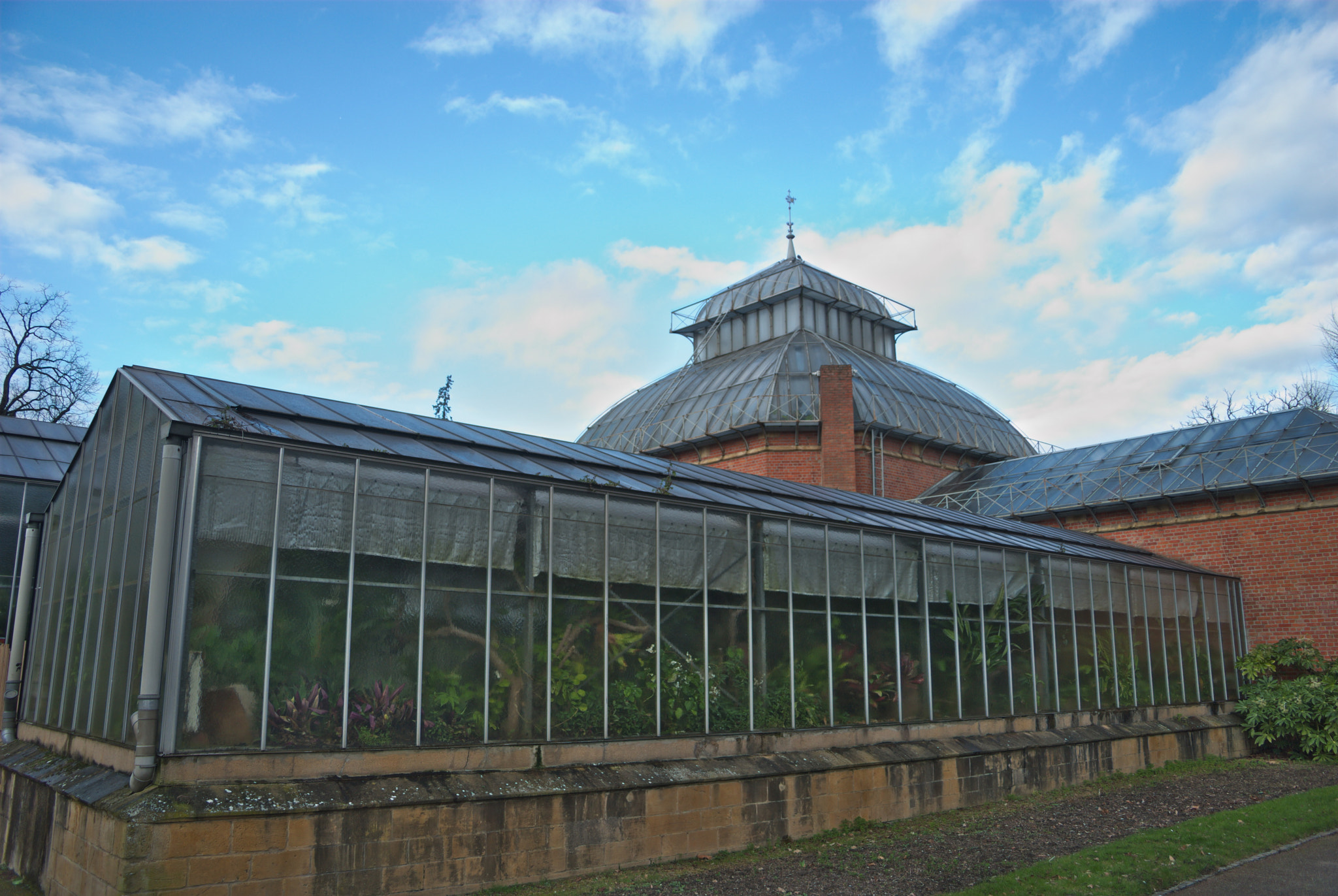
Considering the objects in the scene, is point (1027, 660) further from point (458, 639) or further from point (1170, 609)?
point (458, 639)

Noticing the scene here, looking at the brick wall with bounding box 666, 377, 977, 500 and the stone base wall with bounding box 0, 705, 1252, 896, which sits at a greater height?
the brick wall with bounding box 666, 377, 977, 500

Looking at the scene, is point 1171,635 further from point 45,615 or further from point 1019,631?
point 45,615

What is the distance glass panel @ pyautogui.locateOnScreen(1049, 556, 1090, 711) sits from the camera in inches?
804

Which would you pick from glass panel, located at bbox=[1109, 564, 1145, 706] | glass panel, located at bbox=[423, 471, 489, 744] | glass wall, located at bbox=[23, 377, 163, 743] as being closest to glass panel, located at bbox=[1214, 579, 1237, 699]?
glass panel, located at bbox=[1109, 564, 1145, 706]

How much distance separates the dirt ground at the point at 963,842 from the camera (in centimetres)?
1135

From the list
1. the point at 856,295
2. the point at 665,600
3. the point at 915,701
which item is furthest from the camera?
the point at 856,295

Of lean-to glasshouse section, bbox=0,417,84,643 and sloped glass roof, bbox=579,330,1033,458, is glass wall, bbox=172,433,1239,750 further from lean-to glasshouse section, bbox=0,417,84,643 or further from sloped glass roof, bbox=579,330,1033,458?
sloped glass roof, bbox=579,330,1033,458

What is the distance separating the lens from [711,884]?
37.4 feet

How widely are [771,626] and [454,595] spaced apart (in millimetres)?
5528

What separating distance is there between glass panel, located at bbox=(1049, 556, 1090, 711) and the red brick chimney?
Result: 1105cm

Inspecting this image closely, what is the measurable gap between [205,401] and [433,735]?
16.8ft

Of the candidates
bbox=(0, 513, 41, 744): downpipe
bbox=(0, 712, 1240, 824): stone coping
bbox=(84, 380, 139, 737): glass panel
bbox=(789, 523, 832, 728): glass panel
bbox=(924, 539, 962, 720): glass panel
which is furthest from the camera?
bbox=(924, 539, 962, 720): glass panel

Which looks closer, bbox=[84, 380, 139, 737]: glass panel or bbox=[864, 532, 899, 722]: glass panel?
bbox=[84, 380, 139, 737]: glass panel

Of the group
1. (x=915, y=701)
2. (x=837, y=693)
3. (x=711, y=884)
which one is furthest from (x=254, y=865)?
(x=915, y=701)
